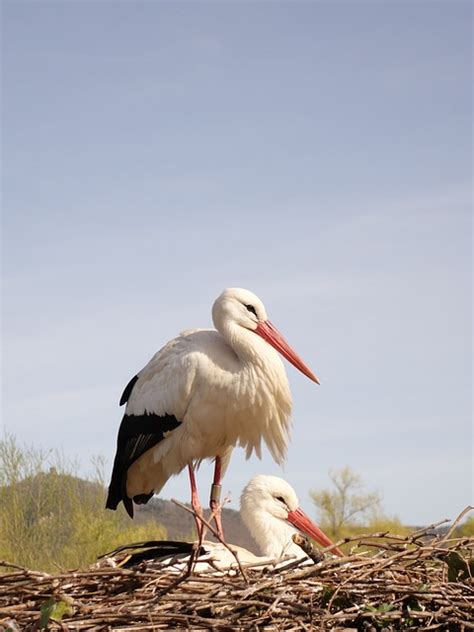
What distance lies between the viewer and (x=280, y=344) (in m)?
6.04

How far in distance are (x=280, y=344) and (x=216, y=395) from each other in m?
0.49

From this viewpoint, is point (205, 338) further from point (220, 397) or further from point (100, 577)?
point (100, 577)

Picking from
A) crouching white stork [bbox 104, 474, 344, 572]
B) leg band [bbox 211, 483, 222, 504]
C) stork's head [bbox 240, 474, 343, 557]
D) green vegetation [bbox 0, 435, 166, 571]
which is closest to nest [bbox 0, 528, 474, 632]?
crouching white stork [bbox 104, 474, 344, 572]

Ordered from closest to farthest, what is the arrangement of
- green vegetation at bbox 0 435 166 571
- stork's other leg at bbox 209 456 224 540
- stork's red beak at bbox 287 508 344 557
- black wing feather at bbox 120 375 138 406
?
stork's other leg at bbox 209 456 224 540
stork's red beak at bbox 287 508 344 557
black wing feather at bbox 120 375 138 406
green vegetation at bbox 0 435 166 571

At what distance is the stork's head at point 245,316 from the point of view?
5934 mm

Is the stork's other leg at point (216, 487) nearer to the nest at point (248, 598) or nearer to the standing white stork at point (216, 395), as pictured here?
the standing white stork at point (216, 395)

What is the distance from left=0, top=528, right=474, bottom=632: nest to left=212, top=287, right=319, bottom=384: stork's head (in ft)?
8.29

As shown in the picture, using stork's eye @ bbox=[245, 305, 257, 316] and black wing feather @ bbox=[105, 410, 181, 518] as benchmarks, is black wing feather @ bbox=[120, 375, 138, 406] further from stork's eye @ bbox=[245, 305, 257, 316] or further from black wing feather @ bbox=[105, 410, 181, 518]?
stork's eye @ bbox=[245, 305, 257, 316]

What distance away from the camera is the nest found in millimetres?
3119

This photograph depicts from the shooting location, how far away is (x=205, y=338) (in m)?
6.08

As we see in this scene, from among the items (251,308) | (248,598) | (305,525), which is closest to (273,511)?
(305,525)

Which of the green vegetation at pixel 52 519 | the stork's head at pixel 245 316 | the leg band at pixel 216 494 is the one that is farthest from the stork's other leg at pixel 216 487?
the green vegetation at pixel 52 519

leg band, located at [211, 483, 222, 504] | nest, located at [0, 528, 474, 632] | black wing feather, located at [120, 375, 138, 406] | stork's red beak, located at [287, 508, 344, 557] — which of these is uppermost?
black wing feather, located at [120, 375, 138, 406]

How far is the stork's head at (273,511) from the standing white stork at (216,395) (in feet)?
0.58
